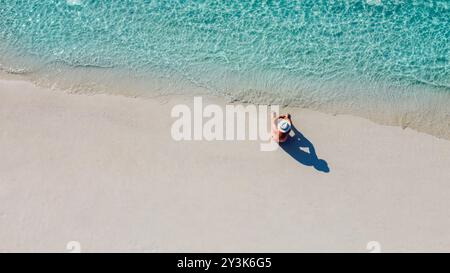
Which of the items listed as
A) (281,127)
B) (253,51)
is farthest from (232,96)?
(281,127)

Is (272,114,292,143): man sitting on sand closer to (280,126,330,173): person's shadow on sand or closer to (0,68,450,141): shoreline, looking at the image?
(280,126,330,173): person's shadow on sand

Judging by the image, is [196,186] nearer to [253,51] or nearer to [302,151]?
[302,151]

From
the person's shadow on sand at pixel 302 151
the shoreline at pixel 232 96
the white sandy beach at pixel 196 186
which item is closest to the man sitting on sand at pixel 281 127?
the person's shadow on sand at pixel 302 151

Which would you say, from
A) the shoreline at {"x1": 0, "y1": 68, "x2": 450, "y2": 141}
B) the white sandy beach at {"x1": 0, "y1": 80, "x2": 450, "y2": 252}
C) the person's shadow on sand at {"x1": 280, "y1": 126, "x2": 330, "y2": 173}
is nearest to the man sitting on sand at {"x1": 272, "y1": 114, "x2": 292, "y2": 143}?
the person's shadow on sand at {"x1": 280, "y1": 126, "x2": 330, "y2": 173}

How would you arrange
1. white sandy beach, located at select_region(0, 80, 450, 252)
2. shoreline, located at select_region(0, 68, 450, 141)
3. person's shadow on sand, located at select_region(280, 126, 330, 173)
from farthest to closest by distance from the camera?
shoreline, located at select_region(0, 68, 450, 141) < person's shadow on sand, located at select_region(280, 126, 330, 173) < white sandy beach, located at select_region(0, 80, 450, 252)

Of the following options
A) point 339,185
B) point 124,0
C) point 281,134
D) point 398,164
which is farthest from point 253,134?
point 124,0
